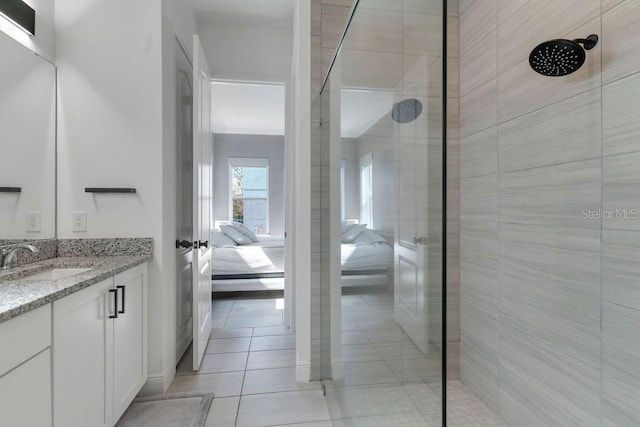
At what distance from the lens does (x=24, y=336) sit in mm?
986

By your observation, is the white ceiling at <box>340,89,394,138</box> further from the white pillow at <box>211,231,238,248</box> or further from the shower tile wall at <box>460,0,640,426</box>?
the white pillow at <box>211,231,238,248</box>

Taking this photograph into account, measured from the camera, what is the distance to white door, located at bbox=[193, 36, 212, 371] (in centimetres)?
225

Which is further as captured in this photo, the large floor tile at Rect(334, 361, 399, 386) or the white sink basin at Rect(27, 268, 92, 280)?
the white sink basin at Rect(27, 268, 92, 280)

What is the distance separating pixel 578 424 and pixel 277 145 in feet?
20.3

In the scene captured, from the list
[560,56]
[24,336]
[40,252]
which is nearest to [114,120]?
[40,252]

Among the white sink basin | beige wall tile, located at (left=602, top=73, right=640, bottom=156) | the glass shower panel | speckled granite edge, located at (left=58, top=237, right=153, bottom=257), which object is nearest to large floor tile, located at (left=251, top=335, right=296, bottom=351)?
the glass shower panel

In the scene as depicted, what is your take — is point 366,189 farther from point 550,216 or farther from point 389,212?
point 550,216

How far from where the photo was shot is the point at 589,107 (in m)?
1.26

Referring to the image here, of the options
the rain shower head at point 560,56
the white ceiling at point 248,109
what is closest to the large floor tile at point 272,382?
the rain shower head at point 560,56

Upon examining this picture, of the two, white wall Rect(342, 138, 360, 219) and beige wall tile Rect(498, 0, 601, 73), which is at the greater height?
beige wall tile Rect(498, 0, 601, 73)

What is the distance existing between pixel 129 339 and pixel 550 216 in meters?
2.19

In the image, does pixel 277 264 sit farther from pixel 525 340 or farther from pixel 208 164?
pixel 525 340

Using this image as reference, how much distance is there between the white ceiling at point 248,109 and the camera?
14.4 ft

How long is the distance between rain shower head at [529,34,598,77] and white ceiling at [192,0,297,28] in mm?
2180
